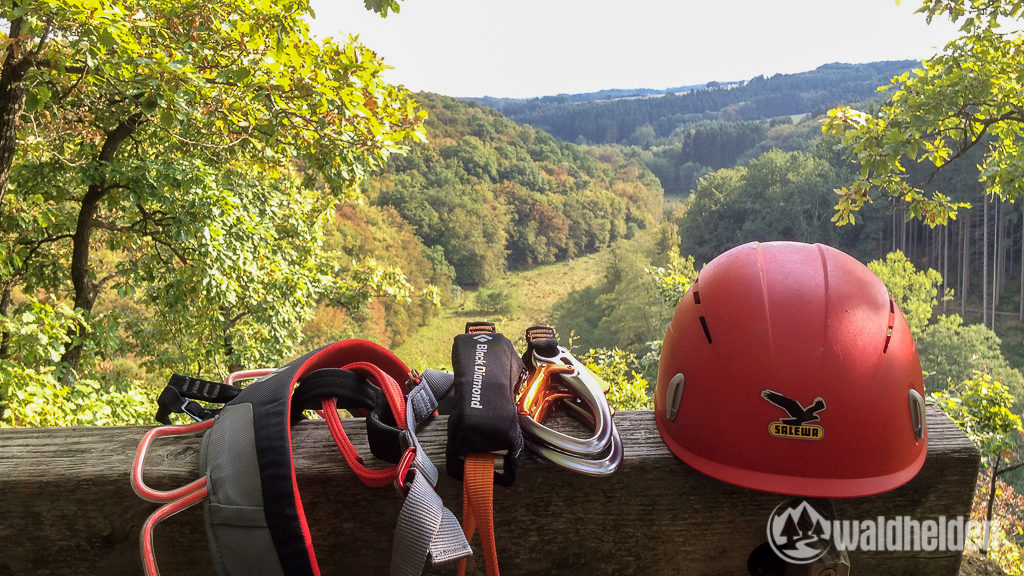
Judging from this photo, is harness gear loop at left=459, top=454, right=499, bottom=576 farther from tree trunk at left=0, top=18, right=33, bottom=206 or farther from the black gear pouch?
tree trunk at left=0, top=18, right=33, bottom=206

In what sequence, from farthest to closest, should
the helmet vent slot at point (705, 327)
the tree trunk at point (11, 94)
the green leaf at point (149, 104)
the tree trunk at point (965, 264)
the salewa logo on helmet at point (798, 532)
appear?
the tree trunk at point (965, 264) → the tree trunk at point (11, 94) → the green leaf at point (149, 104) → the helmet vent slot at point (705, 327) → the salewa logo on helmet at point (798, 532)

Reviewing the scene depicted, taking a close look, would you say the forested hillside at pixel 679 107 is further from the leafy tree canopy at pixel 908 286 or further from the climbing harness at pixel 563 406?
the climbing harness at pixel 563 406

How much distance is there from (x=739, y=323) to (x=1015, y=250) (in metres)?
60.5

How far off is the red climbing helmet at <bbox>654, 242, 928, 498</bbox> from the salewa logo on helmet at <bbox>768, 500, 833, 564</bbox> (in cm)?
4

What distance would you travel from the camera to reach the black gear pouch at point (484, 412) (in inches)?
32.8

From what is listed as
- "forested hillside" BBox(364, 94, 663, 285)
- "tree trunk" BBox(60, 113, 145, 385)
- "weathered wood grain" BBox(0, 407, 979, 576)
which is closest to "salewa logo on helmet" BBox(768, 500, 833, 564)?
"weathered wood grain" BBox(0, 407, 979, 576)

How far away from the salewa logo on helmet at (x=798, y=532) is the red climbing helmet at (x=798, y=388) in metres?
0.04

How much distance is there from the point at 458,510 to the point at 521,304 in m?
54.9

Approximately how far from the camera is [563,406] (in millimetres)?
1130

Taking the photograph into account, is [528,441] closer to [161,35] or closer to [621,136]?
[161,35]

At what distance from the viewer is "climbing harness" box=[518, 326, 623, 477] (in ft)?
2.97

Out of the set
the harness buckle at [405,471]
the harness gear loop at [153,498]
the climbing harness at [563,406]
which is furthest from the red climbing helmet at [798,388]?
the harness gear loop at [153,498]

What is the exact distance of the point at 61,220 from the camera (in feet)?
21.8

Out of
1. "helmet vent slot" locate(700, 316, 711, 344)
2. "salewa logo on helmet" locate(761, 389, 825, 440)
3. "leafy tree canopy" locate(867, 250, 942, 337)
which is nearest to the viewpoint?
"salewa logo on helmet" locate(761, 389, 825, 440)
